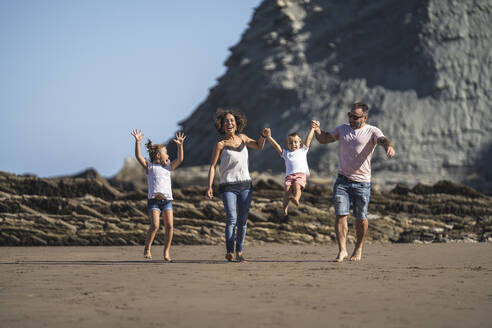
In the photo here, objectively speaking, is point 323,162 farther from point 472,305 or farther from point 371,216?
point 472,305

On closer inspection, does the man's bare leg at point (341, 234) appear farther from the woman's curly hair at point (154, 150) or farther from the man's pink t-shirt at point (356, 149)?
the woman's curly hair at point (154, 150)

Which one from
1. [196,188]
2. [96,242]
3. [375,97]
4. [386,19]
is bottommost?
[96,242]

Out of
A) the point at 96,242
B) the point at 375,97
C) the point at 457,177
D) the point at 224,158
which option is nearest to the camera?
the point at 224,158

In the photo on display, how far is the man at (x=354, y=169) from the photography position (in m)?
7.91

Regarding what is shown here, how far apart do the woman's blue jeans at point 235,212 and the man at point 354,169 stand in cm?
104

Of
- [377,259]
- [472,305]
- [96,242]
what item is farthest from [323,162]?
[472,305]

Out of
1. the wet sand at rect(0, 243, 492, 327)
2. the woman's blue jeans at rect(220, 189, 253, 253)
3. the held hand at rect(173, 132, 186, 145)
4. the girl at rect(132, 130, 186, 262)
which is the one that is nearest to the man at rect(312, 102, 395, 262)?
the wet sand at rect(0, 243, 492, 327)

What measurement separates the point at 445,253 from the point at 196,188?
264 inches

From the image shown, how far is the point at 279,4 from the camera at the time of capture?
4272 cm

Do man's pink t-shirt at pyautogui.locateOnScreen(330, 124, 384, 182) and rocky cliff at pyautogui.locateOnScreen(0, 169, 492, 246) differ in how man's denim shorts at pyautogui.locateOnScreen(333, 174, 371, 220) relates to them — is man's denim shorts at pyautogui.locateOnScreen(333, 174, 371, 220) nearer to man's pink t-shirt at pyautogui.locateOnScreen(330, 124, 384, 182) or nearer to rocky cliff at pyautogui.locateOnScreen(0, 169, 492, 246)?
man's pink t-shirt at pyautogui.locateOnScreen(330, 124, 384, 182)

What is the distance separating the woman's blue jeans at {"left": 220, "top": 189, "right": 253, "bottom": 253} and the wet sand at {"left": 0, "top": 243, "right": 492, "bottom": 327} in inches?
13.2

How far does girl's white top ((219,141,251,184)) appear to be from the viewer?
26.2ft

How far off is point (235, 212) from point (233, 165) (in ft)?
1.77

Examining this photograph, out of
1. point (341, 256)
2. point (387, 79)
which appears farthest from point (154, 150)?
point (387, 79)
